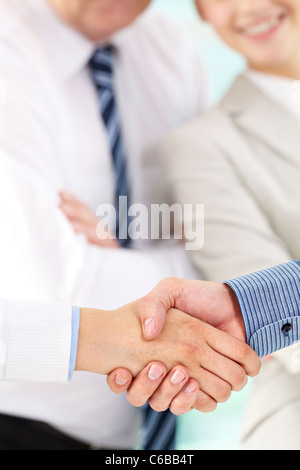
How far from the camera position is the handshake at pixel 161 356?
0.82 meters

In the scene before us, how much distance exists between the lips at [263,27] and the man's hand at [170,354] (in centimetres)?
61

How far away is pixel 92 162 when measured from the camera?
1.18 m

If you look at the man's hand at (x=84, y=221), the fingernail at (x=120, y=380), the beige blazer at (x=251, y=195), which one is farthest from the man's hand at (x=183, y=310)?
the man's hand at (x=84, y=221)

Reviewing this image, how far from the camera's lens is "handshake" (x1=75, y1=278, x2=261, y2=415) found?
82cm

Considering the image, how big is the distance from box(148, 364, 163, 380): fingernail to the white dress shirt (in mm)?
207

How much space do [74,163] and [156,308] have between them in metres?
0.45

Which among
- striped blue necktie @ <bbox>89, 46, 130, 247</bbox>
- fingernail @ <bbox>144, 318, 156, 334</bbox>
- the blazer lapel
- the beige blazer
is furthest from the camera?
striped blue necktie @ <bbox>89, 46, 130, 247</bbox>

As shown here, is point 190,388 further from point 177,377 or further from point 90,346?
point 90,346

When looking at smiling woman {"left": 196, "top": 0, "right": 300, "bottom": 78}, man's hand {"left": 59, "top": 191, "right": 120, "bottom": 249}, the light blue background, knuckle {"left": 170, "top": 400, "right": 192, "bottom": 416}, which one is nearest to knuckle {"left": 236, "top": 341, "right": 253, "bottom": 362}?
knuckle {"left": 170, "top": 400, "right": 192, "bottom": 416}

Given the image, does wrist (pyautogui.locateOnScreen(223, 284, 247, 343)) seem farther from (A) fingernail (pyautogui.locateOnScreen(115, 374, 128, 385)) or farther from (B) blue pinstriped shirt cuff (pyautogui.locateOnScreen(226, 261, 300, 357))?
(A) fingernail (pyautogui.locateOnScreen(115, 374, 128, 385))

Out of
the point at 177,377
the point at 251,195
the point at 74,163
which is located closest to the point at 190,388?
the point at 177,377

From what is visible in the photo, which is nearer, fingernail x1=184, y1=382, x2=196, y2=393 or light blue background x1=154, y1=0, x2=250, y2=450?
fingernail x1=184, y1=382, x2=196, y2=393
